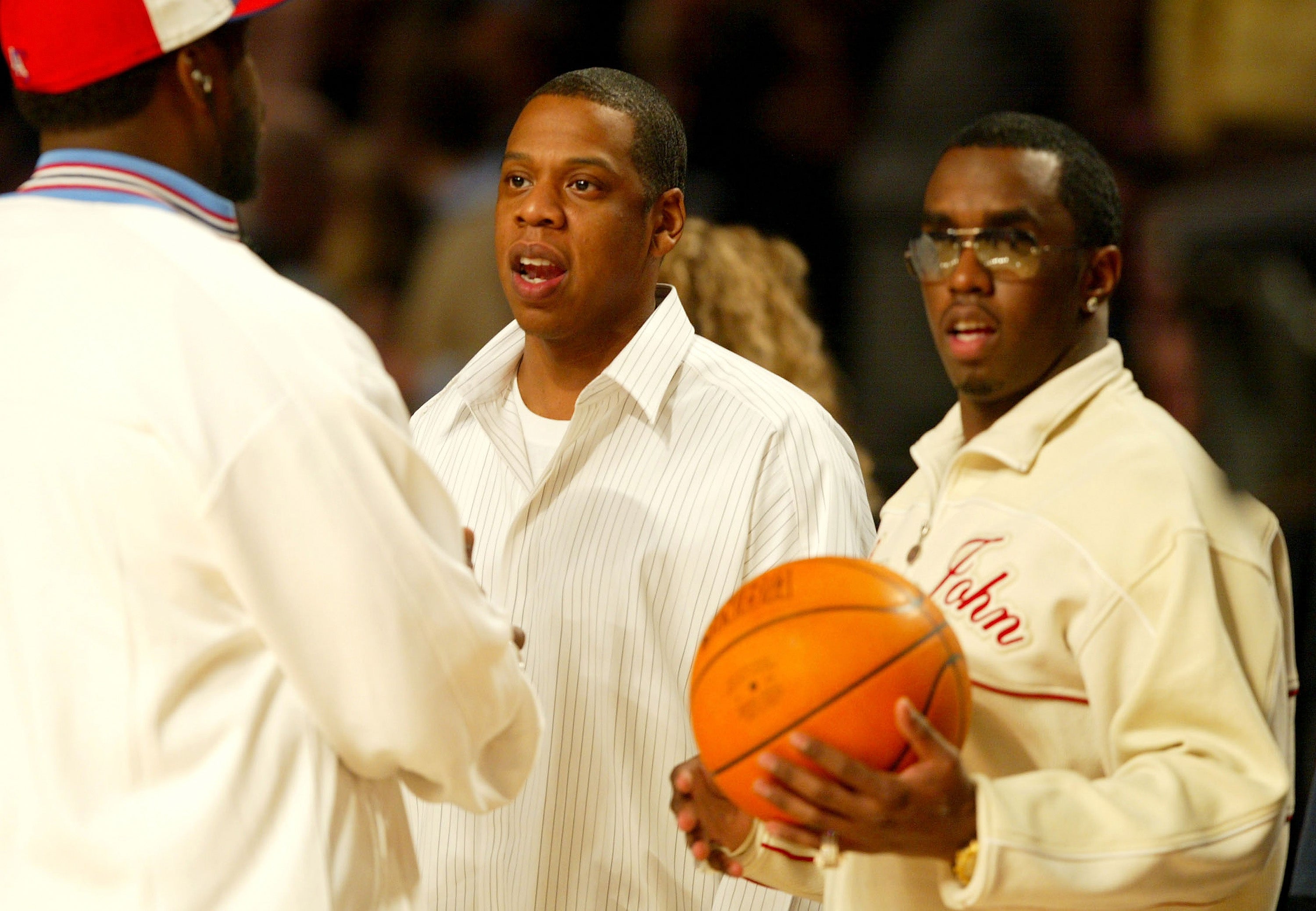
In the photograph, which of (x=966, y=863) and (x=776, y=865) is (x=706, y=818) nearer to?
(x=776, y=865)

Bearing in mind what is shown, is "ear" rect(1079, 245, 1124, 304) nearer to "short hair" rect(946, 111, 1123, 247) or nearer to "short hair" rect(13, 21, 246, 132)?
"short hair" rect(946, 111, 1123, 247)

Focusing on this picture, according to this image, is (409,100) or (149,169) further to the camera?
(409,100)

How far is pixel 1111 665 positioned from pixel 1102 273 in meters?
0.59

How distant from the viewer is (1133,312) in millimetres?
2023

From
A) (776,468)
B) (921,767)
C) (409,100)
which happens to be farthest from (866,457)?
(921,767)

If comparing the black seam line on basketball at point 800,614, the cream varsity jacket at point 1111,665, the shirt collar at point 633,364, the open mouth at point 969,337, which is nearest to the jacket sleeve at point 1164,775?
the cream varsity jacket at point 1111,665

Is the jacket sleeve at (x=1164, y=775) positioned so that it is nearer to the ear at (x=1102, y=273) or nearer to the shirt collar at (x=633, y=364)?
the ear at (x=1102, y=273)

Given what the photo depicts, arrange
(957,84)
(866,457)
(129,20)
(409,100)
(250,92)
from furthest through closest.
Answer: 1. (409,100)
2. (866,457)
3. (250,92)
4. (129,20)
5. (957,84)

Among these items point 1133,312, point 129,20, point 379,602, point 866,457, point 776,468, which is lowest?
point 866,457

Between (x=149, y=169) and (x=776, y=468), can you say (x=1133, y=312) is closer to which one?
(x=776, y=468)

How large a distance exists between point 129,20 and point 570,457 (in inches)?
49.5

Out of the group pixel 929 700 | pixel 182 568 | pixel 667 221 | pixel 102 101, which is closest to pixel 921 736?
pixel 929 700

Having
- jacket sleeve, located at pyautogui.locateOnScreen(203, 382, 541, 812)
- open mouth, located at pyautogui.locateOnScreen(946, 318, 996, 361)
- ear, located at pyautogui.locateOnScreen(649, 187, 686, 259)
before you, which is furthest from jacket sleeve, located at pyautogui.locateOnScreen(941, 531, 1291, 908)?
ear, located at pyautogui.locateOnScreen(649, 187, 686, 259)

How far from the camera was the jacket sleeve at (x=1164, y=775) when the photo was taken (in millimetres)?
1834
